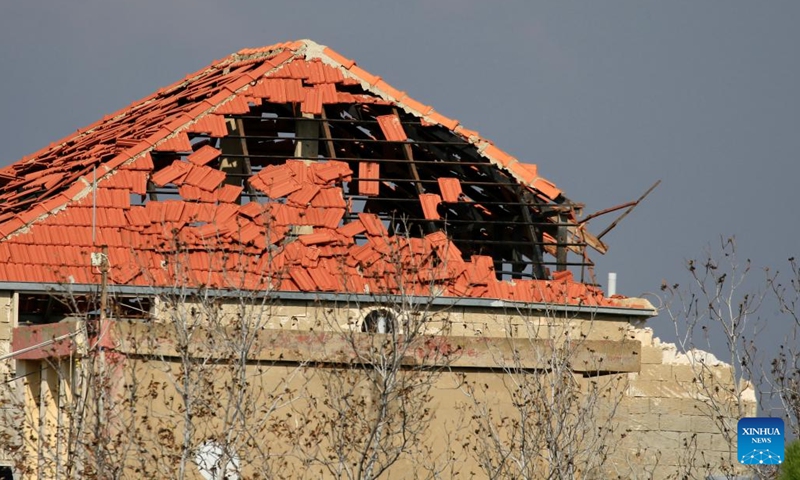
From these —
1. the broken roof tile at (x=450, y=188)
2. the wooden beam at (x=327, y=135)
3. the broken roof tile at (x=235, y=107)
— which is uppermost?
the broken roof tile at (x=235, y=107)

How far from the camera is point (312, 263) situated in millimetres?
21484

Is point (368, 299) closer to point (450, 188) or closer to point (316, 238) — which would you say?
point (316, 238)

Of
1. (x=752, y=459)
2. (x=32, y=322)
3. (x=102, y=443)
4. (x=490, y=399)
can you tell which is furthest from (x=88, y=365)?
(x=32, y=322)

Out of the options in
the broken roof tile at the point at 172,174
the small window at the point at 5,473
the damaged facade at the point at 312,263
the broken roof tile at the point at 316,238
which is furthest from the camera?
the broken roof tile at the point at 172,174

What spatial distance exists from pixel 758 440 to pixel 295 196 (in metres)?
10.9

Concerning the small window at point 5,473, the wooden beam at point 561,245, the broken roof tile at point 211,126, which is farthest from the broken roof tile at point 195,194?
the wooden beam at point 561,245

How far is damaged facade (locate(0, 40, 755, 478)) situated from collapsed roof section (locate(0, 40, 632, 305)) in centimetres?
4

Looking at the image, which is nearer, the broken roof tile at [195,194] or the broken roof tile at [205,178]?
the broken roof tile at [195,194]

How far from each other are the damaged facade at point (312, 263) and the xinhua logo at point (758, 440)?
287 cm

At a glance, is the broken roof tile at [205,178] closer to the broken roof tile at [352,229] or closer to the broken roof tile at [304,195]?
the broken roof tile at [304,195]

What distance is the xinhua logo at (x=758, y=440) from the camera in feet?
41.8

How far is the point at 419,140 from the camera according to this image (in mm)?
24016

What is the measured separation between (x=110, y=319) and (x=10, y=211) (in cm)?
760

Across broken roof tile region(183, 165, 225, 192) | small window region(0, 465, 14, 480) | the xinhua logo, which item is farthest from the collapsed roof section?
the xinhua logo
